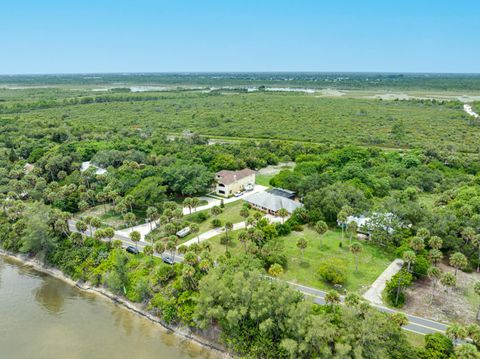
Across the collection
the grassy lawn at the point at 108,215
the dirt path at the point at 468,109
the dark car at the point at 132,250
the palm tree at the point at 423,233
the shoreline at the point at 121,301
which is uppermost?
the dirt path at the point at 468,109

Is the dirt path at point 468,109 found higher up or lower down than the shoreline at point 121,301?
higher up

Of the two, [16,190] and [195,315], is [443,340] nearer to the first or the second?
[195,315]

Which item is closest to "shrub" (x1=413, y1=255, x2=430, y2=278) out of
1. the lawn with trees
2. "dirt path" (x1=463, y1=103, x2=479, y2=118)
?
the lawn with trees

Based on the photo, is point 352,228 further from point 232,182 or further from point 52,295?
point 52,295

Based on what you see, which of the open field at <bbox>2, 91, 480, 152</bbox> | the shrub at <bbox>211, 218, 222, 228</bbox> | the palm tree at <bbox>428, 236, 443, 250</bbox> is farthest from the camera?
the open field at <bbox>2, 91, 480, 152</bbox>

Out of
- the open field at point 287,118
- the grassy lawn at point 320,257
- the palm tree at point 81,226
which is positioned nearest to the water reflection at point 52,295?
the palm tree at point 81,226

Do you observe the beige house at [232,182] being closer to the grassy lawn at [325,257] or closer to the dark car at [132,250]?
the grassy lawn at [325,257]

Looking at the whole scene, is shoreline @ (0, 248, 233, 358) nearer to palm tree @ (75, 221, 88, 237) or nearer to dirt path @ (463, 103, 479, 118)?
palm tree @ (75, 221, 88, 237)

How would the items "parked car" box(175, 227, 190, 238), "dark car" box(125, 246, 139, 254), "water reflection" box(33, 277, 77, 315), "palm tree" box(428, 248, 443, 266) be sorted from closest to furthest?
"palm tree" box(428, 248, 443, 266), "water reflection" box(33, 277, 77, 315), "dark car" box(125, 246, 139, 254), "parked car" box(175, 227, 190, 238)
